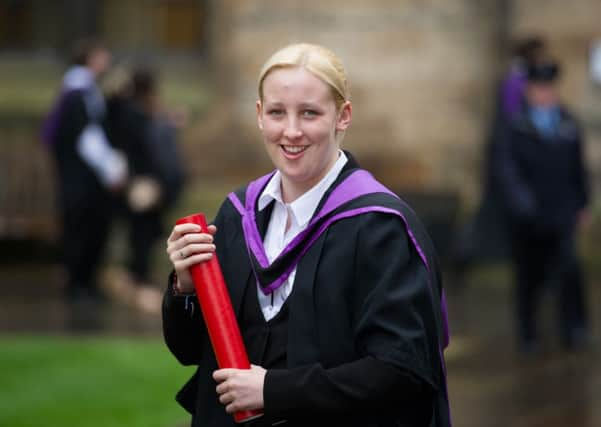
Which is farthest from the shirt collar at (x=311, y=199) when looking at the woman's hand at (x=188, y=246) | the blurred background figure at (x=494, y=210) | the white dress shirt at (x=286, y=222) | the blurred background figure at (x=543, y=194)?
the blurred background figure at (x=494, y=210)

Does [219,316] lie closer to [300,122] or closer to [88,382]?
[300,122]

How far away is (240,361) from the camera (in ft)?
10.6

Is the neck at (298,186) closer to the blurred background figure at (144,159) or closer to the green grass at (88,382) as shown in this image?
the green grass at (88,382)

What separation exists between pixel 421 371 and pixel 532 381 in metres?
5.23

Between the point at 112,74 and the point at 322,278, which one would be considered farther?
the point at 112,74

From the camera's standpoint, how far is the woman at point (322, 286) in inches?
124

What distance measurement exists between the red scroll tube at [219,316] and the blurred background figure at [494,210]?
7.64m

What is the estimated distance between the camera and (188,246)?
10.7 feet

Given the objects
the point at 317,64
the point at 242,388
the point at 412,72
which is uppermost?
the point at 412,72

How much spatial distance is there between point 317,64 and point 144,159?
792cm

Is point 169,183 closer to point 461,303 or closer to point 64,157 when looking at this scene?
point 64,157

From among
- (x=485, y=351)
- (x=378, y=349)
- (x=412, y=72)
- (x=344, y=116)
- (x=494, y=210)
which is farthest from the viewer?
(x=412, y=72)

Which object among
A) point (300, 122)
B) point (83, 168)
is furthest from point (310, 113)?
point (83, 168)

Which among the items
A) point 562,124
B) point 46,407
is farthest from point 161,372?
point 562,124
